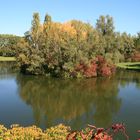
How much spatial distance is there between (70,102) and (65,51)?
69.5 feet

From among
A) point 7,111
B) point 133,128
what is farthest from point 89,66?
point 133,128

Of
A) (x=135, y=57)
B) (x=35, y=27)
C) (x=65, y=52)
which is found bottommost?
(x=135, y=57)

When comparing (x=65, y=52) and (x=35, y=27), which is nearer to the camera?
(x=65, y=52)

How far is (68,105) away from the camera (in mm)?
28734

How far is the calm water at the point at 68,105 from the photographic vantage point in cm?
2244

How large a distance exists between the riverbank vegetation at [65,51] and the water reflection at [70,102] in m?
7.77

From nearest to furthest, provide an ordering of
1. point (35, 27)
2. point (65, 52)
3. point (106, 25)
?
point (65, 52) → point (35, 27) → point (106, 25)

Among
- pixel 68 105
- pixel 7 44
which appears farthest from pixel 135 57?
pixel 7 44

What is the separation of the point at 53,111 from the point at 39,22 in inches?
1436

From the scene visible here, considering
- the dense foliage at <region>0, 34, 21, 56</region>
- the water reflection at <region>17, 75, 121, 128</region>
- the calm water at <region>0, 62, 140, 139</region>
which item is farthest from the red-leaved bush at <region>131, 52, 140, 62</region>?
the dense foliage at <region>0, 34, 21, 56</region>

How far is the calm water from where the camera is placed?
73.6 feet

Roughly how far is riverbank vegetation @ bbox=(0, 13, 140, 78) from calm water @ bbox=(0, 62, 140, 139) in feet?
29.4

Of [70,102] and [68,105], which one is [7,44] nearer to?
[70,102]

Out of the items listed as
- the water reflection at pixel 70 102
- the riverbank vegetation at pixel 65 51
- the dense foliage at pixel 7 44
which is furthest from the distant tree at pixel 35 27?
the dense foliage at pixel 7 44
